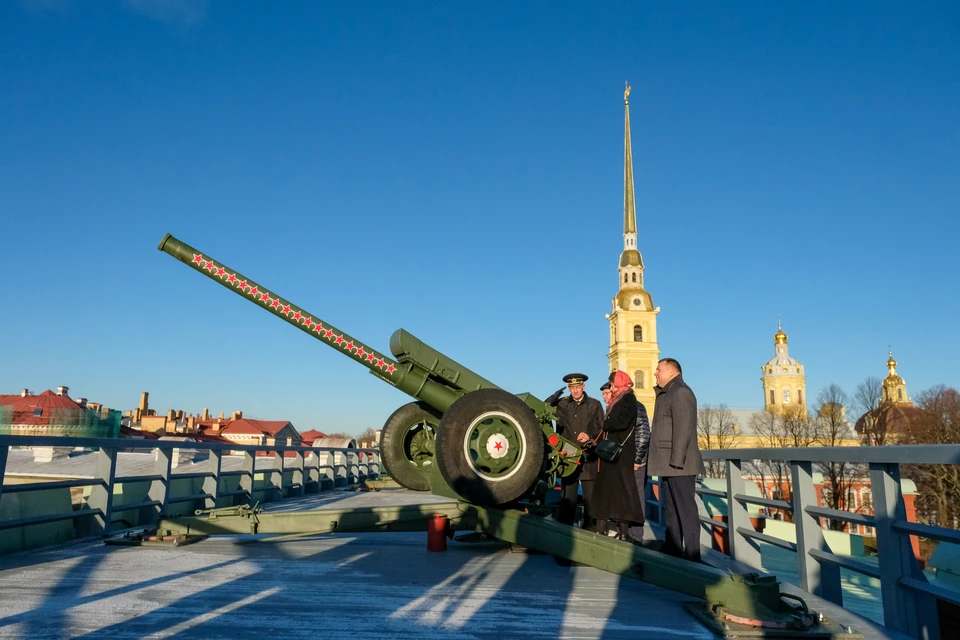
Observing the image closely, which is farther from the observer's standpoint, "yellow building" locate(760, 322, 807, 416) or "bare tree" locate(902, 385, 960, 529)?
"yellow building" locate(760, 322, 807, 416)

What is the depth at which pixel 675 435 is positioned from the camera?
181 inches

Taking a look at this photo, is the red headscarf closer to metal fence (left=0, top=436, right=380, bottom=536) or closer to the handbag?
the handbag

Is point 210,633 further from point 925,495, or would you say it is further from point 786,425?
point 786,425

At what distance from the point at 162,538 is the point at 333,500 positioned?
5.89 meters

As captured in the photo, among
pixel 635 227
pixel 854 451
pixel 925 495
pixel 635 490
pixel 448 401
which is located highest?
pixel 635 227

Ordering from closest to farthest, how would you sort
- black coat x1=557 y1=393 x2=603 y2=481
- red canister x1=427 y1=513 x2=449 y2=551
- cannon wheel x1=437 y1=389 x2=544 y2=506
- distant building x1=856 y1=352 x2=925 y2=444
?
cannon wheel x1=437 y1=389 x2=544 y2=506, red canister x1=427 y1=513 x2=449 y2=551, black coat x1=557 y1=393 x2=603 y2=481, distant building x1=856 y1=352 x2=925 y2=444

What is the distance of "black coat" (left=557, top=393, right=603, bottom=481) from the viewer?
6.15 m

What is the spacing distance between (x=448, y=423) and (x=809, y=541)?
2707mm

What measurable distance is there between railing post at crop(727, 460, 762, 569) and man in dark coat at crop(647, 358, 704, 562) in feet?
2.94

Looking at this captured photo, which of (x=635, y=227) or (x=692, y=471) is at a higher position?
(x=635, y=227)

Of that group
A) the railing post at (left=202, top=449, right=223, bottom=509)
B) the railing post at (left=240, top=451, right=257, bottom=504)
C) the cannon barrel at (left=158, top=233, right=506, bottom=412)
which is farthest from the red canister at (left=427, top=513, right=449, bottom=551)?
the railing post at (left=240, top=451, right=257, bottom=504)

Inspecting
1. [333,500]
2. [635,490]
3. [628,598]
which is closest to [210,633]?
[628,598]

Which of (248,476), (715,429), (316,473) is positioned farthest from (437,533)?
(715,429)

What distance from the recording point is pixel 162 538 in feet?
18.2
